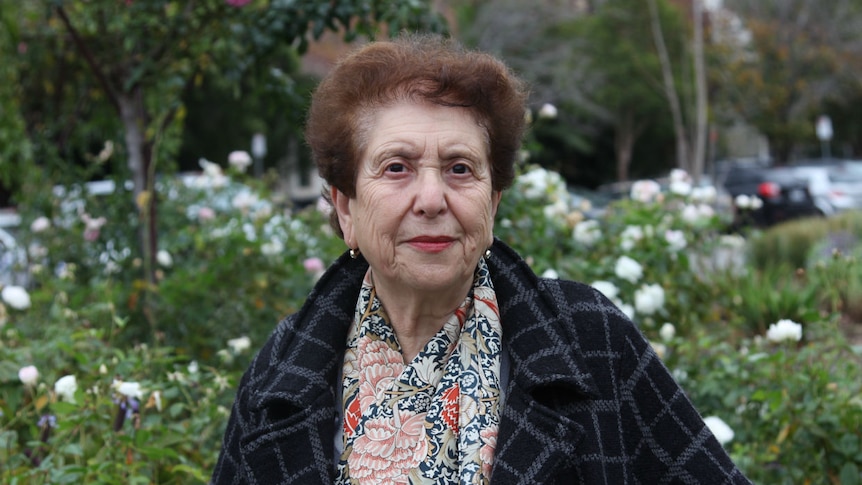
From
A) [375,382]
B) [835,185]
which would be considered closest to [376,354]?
[375,382]

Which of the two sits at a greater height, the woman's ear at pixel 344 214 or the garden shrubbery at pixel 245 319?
the woman's ear at pixel 344 214

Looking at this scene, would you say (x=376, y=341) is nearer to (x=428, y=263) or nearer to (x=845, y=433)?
(x=428, y=263)

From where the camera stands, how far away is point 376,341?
197 centimetres

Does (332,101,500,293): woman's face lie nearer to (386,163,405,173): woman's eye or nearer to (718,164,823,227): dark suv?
(386,163,405,173): woman's eye

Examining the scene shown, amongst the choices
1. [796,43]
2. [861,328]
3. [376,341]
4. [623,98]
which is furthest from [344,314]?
[796,43]

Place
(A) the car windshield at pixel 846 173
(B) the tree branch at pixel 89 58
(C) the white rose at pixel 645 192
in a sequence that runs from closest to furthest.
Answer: (B) the tree branch at pixel 89 58
(C) the white rose at pixel 645 192
(A) the car windshield at pixel 846 173

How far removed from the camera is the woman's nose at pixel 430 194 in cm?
181

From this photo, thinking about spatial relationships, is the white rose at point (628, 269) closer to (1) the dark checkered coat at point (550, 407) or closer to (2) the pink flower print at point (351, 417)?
(1) the dark checkered coat at point (550, 407)

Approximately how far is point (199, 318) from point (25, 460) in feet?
5.55

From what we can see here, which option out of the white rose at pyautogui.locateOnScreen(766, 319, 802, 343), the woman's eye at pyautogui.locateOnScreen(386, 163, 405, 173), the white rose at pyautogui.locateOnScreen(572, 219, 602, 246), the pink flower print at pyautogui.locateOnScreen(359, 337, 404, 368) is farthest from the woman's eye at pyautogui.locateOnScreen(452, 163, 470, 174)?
the white rose at pyautogui.locateOnScreen(572, 219, 602, 246)

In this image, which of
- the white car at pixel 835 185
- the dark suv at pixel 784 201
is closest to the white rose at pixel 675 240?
the dark suv at pixel 784 201

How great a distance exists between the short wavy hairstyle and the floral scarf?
11.0 inches

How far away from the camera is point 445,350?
1926 mm

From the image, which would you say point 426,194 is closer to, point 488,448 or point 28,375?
point 488,448
